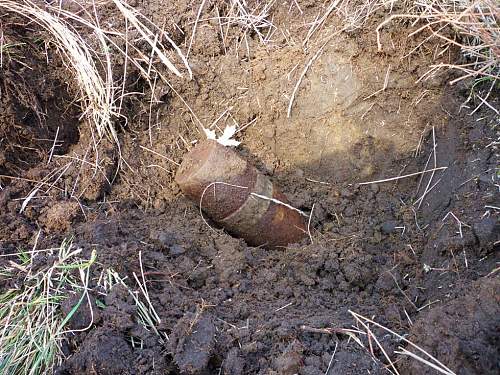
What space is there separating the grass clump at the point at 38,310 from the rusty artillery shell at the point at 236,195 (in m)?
0.72

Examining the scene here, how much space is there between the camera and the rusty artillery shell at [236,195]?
2.86 meters

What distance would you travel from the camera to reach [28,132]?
294 cm

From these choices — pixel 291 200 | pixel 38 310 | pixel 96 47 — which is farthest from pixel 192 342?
pixel 96 47

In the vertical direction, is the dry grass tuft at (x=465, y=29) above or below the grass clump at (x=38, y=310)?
above

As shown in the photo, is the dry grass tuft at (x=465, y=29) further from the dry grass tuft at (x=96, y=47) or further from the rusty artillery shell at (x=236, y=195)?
the dry grass tuft at (x=96, y=47)

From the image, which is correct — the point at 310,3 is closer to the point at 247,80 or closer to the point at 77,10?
the point at 247,80

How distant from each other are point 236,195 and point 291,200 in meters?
0.44

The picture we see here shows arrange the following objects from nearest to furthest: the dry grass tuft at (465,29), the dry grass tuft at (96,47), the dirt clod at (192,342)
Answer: the dirt clod at (192,342) < the dry grass tuft at (465,29) < the dry grass tuft at (96,47)

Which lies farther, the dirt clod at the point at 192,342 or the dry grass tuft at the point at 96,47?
the dry grass tuft at the point at 96,47

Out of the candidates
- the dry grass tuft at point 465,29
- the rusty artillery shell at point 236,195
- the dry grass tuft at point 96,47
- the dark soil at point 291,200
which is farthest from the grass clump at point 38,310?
the dry grass tuft at point 465,29

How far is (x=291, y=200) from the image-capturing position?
127 inches

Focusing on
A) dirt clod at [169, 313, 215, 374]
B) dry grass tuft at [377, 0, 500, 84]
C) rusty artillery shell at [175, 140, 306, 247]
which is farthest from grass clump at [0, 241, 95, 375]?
dry grass tuft at [377, 0, 500, 84]

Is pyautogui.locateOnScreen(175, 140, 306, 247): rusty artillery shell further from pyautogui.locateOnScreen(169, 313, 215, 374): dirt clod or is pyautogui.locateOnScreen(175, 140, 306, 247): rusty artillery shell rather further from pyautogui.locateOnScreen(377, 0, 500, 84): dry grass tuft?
Answer: pyautogui.locateOnScreen(377, 0, 500, 84): dry grass tuft

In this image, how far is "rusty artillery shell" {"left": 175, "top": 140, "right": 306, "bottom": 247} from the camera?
286cm
